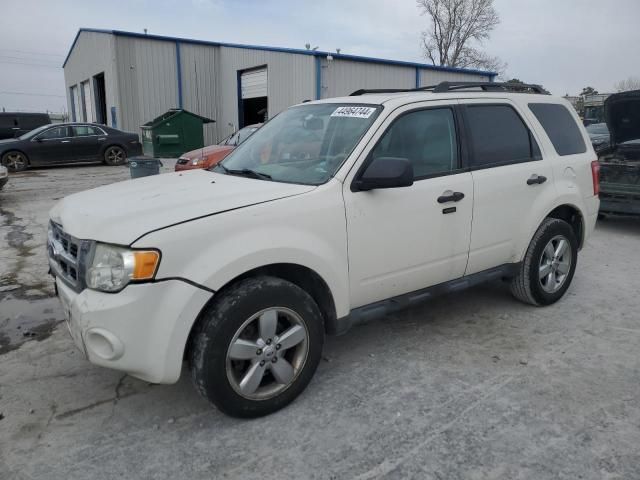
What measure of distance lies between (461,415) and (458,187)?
153 centimetres

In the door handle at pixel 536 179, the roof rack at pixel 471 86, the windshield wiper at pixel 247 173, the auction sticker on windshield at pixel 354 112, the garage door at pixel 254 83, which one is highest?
the garage door at pixel 254 83

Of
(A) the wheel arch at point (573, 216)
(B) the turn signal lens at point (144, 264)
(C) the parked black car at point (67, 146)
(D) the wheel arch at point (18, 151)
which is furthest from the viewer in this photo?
(C) the parked black car at point (67, 146)

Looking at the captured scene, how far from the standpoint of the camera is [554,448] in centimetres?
264

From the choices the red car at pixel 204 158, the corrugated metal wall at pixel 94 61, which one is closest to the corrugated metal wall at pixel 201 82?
the corrugated metal wall at pixel 94 61

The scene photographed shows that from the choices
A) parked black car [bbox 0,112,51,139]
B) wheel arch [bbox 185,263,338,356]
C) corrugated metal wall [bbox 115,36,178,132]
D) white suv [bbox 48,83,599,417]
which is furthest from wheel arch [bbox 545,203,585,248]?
parked black car [bbox 0,112,51,139]

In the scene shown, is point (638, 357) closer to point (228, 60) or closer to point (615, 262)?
point (615, 262)

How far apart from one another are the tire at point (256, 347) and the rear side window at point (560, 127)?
2.76 metres

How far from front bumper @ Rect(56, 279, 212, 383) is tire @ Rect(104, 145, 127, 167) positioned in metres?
16.0

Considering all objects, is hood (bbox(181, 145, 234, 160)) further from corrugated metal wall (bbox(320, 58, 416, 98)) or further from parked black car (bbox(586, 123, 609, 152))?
parked black car (bbox(586, 123, 609, 152))

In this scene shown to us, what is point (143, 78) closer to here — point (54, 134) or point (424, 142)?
point (54, 134)

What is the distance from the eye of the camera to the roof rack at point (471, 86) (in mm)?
3955

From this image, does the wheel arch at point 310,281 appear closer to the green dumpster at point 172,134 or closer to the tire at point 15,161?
the tire at point 15,161

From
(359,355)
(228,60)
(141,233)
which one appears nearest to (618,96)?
(359,355)

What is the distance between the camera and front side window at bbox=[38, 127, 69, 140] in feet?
52.4
